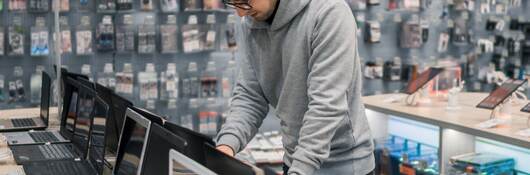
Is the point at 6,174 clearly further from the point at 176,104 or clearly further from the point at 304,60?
the point at 176,104

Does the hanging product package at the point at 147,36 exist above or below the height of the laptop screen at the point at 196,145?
above

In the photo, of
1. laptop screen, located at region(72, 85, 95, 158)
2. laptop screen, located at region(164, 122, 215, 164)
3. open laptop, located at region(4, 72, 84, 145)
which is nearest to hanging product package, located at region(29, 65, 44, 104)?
open laptop, located at region(4, 72, 84, 145)

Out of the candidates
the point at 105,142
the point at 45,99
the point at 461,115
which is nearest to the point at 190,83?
the point at 45,99

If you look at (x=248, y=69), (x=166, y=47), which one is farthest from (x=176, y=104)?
(x=248, y=69)

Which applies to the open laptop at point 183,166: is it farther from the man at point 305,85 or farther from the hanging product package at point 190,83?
the hanging product package at point 190,83

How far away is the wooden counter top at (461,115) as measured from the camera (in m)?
3.92

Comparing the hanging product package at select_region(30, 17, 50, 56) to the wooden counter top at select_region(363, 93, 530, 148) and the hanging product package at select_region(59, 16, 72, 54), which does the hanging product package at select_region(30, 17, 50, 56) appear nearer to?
the hanging product package at select_region(59, 16, 72, 54)

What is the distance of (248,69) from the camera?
8.96 ft

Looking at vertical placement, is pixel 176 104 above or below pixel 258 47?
below

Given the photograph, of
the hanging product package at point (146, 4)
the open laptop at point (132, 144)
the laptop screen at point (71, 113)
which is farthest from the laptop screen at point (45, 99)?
the open laptop at point (132, 144)

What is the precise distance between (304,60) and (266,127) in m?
4.49

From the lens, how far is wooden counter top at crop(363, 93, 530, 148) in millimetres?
3922

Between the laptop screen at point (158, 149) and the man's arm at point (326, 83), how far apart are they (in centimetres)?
41

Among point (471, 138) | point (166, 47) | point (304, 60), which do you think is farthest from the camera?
point (166, 47)
